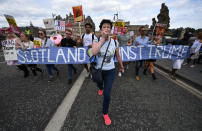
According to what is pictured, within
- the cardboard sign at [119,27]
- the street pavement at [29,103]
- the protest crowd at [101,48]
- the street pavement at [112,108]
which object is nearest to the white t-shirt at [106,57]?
the protest crowd at [101,48]

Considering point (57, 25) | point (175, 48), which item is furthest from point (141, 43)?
point (57, 25)

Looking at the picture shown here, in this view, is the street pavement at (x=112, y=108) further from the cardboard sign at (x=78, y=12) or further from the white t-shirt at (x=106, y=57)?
the cardboard sign at (x=78, y=12)

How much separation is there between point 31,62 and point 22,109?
2344mm

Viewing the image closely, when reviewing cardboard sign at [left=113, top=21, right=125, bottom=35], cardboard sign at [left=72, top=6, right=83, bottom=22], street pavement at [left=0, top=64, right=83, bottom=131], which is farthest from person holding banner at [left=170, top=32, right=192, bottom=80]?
cardboard sign at [left=72, top=6, right=83, bottom=22]

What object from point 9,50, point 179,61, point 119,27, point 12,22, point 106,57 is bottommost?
point 179,61

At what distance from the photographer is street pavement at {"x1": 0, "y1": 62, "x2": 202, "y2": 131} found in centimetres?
182

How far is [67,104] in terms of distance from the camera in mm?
2414

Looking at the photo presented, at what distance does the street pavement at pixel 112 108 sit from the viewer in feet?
5.97

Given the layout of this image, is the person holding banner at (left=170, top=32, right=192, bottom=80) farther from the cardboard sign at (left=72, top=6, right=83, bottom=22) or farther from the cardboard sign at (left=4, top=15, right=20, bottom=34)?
the cardboard sign at (left=4, top=15, right=20, bottom=34)

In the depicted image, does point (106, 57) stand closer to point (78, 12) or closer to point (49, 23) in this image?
point (78, 12)

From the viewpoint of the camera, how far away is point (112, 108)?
2291 millimetres

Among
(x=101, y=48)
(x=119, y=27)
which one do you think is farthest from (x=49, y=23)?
(x=101, y=48)

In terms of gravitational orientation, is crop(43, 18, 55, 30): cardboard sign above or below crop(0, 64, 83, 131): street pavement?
above

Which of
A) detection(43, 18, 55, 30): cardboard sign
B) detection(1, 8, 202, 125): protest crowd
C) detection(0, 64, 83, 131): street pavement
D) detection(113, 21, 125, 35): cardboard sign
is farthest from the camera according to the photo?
detection(43, 18, 55, 30): cardboard sign
